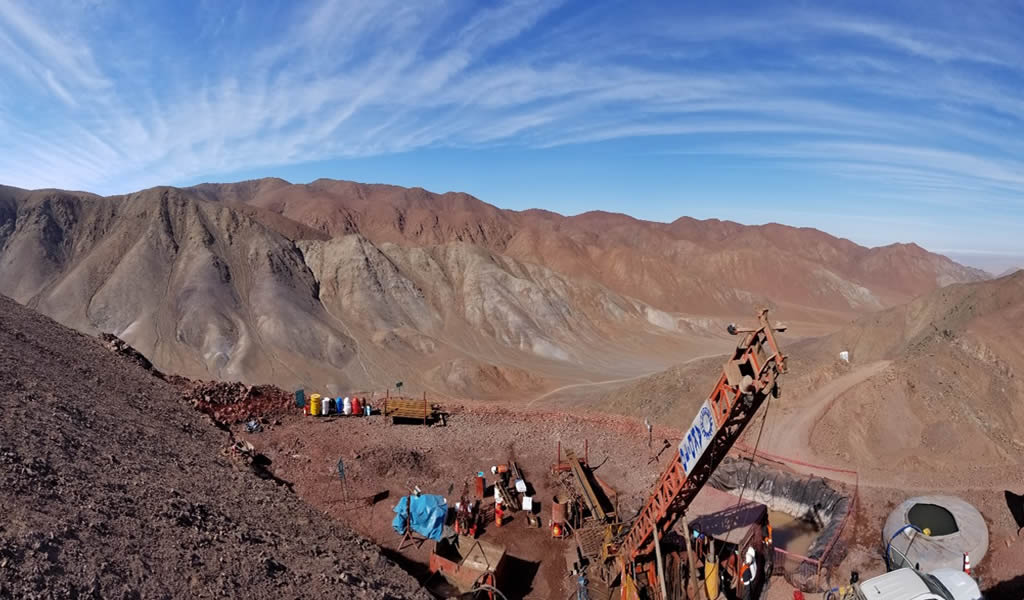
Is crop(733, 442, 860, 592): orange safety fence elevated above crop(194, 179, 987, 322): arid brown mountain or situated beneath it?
situated beneath

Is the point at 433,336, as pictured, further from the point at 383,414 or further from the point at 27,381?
the point at 27,381

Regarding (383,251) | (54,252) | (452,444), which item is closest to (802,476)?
(452,444)

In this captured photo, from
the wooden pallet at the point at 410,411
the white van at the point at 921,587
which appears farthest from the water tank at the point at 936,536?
the wooden pallet at the point at 410,411

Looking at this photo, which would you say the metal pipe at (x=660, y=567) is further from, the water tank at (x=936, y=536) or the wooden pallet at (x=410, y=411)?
the wooden pallet at (x=410, y=411)

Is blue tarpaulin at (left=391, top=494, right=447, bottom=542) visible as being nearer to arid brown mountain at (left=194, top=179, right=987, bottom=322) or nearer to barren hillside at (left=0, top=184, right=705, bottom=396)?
barren hillside at (left=0, top=184, right=705, bottom=396)

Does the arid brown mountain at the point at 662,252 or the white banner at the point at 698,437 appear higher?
the arid brown mountain at the point at 662,252

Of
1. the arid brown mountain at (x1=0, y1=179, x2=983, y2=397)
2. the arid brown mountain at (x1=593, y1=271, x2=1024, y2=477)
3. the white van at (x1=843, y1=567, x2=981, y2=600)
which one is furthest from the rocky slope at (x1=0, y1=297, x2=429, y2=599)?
the arid brown mountain at (x1=0, y1=179, x2=983, y2=397)
